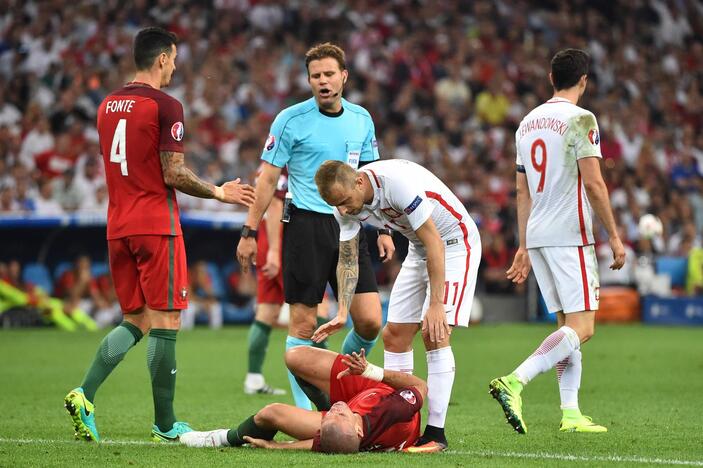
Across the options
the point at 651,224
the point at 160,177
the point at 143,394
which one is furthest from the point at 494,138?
the point at 160,177

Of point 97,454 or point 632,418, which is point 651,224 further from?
point 97,454

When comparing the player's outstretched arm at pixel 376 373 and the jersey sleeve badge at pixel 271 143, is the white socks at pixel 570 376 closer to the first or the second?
the player's outstretched arm at pixel 376 373

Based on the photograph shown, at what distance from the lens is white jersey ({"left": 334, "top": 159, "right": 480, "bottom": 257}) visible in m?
6.88

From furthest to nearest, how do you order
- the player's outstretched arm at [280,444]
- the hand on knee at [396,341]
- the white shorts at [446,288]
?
the hand on knee at [396,341], the white shorts at [446,288], the player's outstretched arm at [280,444]

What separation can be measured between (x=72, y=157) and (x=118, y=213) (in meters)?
12.7

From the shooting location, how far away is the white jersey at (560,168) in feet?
26.2

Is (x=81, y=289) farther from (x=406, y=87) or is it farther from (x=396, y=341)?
(x=396, y=341)

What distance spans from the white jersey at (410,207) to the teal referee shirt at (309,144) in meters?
0.90

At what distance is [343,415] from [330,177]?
1324 mm

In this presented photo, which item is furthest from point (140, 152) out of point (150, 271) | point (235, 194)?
point (150, 271)

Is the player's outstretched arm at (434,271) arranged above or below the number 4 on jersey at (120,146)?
below

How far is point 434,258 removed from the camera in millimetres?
6879

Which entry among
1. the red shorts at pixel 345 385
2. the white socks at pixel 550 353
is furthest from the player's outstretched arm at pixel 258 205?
the white socks at pixel 550 353

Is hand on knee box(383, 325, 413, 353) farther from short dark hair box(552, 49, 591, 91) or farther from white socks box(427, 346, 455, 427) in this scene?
short dark hair box(552, 49, 591, 91)
